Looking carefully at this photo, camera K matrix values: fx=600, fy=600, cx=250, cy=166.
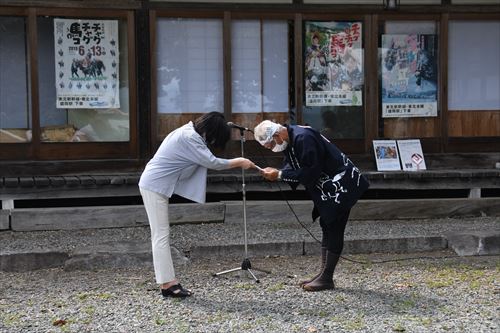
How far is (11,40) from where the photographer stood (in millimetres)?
8203

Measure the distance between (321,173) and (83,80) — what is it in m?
4.43

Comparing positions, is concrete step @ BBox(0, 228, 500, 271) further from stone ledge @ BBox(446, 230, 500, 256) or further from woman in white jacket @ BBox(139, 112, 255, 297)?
woman in white jacket @ BBox(139, 112, 255, 297)

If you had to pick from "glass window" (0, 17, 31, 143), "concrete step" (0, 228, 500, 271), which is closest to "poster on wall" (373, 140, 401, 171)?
"concrete step" (0, 228, 500, 271)

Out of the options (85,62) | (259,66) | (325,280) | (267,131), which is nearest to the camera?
(267,131)

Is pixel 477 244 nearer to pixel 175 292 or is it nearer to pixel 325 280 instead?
pixel 325 280

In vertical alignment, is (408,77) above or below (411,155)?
above

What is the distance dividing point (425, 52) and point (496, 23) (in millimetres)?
1219

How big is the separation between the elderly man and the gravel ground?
57 cm

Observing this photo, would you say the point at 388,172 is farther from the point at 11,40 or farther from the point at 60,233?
the point at 11,40

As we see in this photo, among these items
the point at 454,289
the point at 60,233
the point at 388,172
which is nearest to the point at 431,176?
the point at 388,172

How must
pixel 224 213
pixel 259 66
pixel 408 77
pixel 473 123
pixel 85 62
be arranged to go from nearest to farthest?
pixel 224 213
pixel 85 62
pixel 259 66
pixel 408 77
pixel 473 123

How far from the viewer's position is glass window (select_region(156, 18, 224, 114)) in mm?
8469

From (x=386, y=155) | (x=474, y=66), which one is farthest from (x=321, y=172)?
(x=474, y=66)

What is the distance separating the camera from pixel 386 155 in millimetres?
8758
